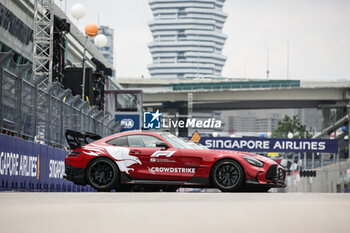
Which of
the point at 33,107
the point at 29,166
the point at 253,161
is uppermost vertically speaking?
the point at 33,107

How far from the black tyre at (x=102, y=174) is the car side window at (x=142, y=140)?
579 millimetres

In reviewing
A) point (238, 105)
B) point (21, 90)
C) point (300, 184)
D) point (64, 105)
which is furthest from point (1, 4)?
point (238, 105)

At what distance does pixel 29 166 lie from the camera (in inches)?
596

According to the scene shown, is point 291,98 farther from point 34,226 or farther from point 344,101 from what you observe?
point 34,226

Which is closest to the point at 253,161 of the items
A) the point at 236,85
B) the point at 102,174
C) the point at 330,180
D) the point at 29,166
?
the point at 102,174

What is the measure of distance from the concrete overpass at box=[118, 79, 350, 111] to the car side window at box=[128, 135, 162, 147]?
66414 millimetres

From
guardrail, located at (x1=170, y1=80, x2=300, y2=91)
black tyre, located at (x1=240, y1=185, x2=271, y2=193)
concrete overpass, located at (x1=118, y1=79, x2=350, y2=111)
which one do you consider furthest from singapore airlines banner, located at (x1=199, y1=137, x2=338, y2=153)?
black tyre, located at (x1=240, y1=185, x2=271, y2=193)

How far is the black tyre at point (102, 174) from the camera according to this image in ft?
42.5

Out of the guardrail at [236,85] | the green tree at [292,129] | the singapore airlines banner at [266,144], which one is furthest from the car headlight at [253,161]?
the green tree at [292,129]

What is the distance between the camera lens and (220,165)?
12781 millimetres

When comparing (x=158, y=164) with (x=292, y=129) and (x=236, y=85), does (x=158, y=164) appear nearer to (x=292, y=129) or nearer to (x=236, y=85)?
(x=236, y=85)

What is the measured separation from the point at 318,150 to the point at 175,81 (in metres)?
51.6

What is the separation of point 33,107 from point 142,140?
3.65 metres

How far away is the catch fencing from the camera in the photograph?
547 inches
